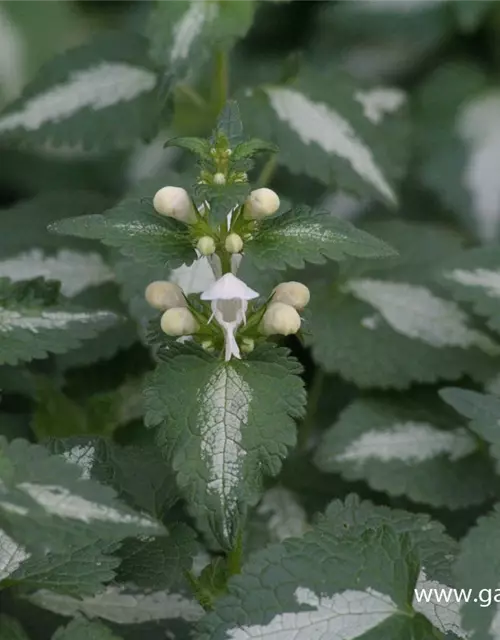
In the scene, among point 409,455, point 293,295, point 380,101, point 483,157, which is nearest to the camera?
point 293,295

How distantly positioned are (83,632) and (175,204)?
33 cm

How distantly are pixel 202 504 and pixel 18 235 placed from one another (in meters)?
0.56

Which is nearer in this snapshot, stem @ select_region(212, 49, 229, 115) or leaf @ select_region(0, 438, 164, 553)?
leaf @ select_region(0, 438, 164, 553)

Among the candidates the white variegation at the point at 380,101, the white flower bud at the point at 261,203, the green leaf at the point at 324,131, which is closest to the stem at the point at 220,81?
the green leaf at the point at 324,131

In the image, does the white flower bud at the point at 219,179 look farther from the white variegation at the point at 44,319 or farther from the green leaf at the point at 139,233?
the white variegation at the point at 44,319

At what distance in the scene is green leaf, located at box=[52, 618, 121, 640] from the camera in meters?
0.60

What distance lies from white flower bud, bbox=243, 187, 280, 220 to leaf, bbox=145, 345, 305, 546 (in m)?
0.11

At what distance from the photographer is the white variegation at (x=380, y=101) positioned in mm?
1080

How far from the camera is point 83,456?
0.67 meters

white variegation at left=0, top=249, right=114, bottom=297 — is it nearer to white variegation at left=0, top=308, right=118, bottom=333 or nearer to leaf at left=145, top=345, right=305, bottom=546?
white variegation at left=0, top=308, right=118, bottom=333

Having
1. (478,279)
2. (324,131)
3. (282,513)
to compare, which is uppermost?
(324,131)

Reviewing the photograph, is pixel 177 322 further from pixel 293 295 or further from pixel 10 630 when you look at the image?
pixel 10 630

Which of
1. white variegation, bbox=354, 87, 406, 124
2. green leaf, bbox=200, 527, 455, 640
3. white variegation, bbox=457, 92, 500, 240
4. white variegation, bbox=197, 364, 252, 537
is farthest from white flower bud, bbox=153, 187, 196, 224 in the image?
white variegation, bbox=457, 92, 500, 240

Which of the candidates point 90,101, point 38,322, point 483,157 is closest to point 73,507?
point 38,322
